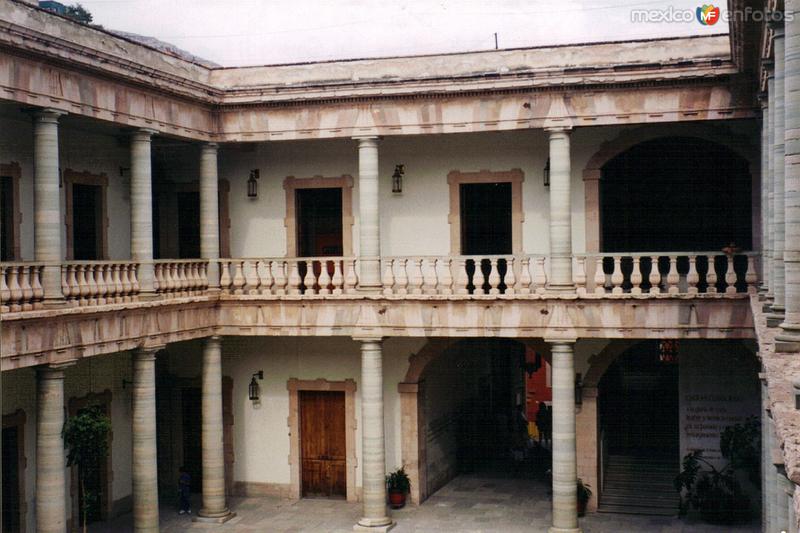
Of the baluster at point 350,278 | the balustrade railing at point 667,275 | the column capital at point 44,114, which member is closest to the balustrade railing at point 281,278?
the baluster at point 350,278

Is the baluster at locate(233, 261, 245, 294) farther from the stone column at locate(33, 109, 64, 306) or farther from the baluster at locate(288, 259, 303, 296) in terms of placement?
the stone column at locate(33, 109, 64, 306)

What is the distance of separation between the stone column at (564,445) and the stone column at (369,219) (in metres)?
3.42

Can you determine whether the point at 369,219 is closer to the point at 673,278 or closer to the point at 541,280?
the point at 541,280

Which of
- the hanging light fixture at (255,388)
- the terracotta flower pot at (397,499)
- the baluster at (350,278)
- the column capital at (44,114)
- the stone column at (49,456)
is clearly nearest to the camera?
the stone column at (49,456)

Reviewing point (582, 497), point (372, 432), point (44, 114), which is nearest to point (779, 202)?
point (372, 432)

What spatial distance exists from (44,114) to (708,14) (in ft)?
36.0

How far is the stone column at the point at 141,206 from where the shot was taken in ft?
54.6

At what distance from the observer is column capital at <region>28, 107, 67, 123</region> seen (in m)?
14.2

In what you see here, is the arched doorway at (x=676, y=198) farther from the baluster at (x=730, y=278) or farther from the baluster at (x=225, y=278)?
the baluster at (x=225, y=278)

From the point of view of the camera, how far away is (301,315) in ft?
59.9

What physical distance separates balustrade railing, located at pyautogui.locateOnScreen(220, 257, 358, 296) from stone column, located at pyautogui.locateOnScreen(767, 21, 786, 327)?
28.3 feet

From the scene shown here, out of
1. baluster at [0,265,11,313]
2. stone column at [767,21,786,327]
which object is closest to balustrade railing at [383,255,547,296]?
stone column at [767,21,786,327]

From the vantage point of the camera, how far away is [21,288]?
13.8 meters

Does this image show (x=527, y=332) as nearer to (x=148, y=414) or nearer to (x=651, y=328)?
(x=651, y=328)
